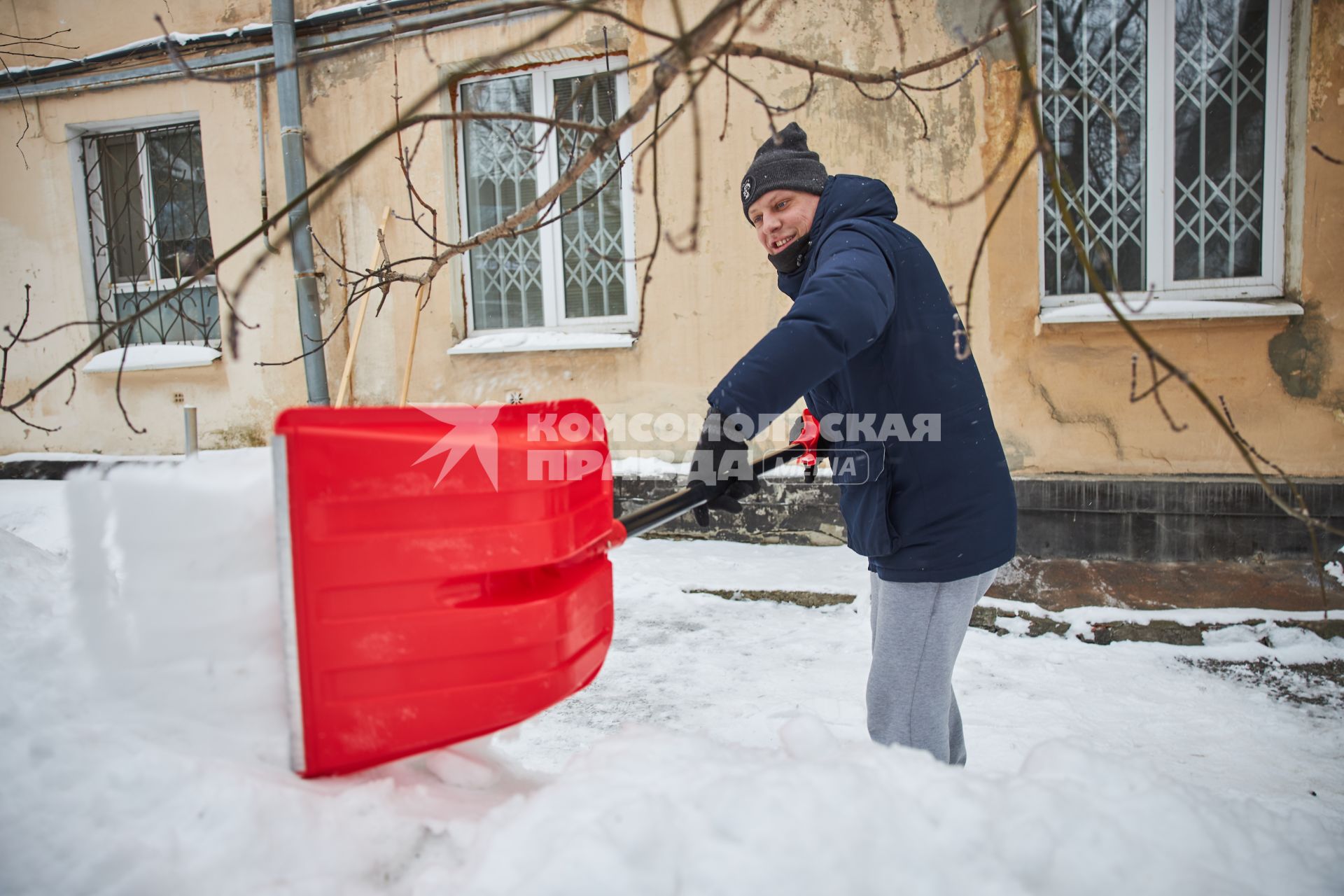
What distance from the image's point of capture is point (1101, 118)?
12.3 ft

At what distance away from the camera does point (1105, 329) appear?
3682 millimetres

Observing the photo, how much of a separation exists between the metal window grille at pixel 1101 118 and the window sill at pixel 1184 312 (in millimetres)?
231

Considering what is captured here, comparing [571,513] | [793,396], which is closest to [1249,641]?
[793,396]

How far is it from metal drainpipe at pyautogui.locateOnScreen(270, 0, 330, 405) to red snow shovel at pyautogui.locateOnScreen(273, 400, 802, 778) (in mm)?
3824

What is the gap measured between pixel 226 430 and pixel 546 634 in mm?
4872

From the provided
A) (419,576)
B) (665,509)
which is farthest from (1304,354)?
(419,576)

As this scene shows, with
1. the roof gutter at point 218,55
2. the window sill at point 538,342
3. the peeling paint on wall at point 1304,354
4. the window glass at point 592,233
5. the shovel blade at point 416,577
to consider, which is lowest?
the shovel blade at point 416,577

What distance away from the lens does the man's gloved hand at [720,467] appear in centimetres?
138

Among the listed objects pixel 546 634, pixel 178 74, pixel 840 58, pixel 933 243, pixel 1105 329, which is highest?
pixel 178 74

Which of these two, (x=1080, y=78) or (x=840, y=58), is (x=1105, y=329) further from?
(x=840, y=58)

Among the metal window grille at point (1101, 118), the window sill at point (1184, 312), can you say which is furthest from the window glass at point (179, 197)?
the window sill at point (1184, 312)

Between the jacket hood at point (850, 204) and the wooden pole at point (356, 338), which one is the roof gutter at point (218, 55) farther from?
the jacket hood at point (850, 204)

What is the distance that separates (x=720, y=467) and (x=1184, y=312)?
130 inches

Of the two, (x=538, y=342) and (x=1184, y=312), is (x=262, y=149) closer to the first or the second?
(x=538, y=342)
